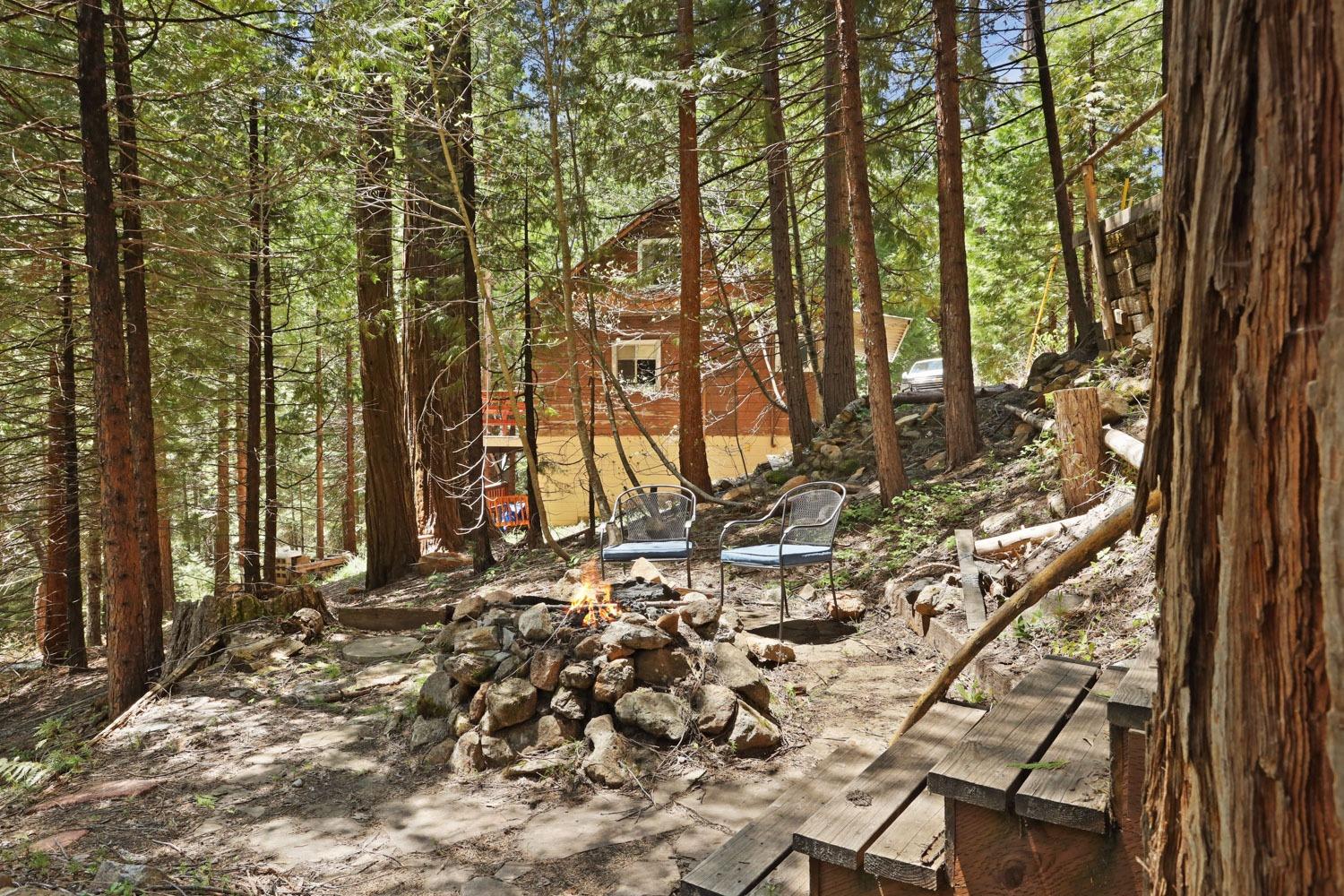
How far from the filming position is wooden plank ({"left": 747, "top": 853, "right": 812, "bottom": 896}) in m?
2.46

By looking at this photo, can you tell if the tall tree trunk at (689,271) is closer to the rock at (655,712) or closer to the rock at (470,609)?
the rock at (470,609)

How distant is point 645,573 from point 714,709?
1.88 metres

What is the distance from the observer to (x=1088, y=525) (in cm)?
541

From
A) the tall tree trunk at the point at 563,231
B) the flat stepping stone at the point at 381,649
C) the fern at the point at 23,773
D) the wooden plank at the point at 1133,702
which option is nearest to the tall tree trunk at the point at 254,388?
the flat stepping stone at the point at 381,649

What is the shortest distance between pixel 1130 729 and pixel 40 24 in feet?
37.4

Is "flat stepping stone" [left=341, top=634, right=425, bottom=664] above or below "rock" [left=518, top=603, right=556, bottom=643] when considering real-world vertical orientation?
below

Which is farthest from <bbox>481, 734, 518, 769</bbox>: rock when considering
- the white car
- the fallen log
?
the white car

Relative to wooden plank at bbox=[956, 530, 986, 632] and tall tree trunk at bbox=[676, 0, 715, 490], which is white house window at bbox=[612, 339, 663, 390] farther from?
wooden plank at bbox=[956, 530, 986, 632]

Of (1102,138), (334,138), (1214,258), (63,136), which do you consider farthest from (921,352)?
(1214,258)

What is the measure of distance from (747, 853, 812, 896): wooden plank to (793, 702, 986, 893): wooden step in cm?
12

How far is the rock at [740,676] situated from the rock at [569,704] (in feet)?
2.49

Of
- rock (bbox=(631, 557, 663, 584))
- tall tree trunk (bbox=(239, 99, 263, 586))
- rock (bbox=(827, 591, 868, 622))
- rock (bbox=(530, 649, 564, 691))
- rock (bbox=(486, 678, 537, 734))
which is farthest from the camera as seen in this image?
tall tree trunk (bbox=(239, 99, 263, 586))

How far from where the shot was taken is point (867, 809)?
2.41 metres

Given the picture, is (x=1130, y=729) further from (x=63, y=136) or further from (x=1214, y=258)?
(x=63, y=136)
